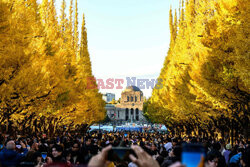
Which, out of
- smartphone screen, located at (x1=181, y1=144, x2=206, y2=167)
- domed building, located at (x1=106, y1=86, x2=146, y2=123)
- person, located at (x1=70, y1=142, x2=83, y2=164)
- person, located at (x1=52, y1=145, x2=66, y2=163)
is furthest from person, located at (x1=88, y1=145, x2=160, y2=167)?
domed building, located at (x1=106, y1=86, x2=146, y2=123)

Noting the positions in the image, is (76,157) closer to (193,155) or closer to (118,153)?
(118,153)

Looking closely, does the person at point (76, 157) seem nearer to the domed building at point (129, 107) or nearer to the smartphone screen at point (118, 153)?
the smartphone screen at point (118, 153)

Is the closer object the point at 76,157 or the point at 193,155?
the point at 193,155

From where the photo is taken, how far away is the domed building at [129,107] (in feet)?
546

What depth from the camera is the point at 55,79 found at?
1706 cm

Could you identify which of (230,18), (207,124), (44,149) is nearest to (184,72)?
(207,124)

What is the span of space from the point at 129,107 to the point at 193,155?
16993 cm

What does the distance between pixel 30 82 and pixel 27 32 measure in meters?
2.10

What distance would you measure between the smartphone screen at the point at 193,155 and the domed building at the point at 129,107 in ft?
530

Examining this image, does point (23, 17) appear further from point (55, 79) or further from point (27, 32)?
point (55, 79)

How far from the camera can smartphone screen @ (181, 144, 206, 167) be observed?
1610 millimetres

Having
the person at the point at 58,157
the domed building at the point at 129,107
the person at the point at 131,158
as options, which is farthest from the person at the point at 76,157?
the domed building at the point at 129,107

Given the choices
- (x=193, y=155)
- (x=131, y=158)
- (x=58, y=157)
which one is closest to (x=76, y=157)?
(x=58, y=157)

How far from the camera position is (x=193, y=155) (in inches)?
63.5
